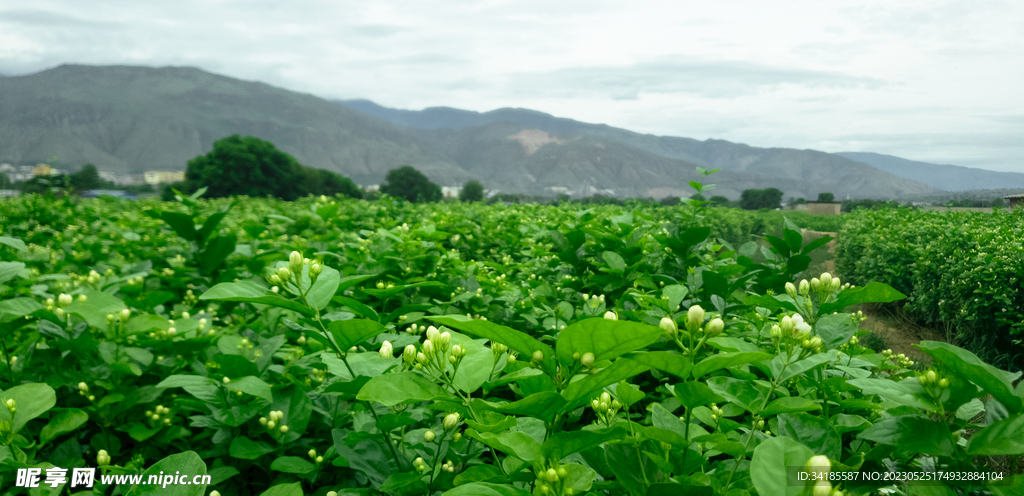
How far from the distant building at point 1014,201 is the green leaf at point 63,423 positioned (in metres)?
12.8

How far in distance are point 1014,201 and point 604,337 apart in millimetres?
13305

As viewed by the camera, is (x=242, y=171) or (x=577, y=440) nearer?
(x=577, y=440)

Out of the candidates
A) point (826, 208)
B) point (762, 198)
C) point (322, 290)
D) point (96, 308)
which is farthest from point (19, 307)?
point (762, 198)

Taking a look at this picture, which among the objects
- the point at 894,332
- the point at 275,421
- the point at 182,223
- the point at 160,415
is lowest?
the point at 894,332

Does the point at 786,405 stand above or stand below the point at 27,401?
above

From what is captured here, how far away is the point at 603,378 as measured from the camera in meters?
0.80

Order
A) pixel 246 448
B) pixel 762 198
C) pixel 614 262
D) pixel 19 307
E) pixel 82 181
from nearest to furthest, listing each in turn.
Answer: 1. pixel 246 448
2. pixel 19 307
3. pixel 614 262
4. pixel 82 181
5. pixel 762 198

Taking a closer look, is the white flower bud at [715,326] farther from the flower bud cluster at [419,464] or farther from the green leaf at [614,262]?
the green leaf at [614,262]

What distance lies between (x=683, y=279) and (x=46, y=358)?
266 cm

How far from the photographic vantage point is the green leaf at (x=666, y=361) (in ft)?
2.69

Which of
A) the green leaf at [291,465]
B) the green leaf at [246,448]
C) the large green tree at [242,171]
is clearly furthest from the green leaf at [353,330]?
the large green tree at [242,171]

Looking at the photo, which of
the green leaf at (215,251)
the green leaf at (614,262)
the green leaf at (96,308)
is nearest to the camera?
the green leaf at (96,308)

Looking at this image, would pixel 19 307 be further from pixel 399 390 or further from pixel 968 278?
pixel 968 278

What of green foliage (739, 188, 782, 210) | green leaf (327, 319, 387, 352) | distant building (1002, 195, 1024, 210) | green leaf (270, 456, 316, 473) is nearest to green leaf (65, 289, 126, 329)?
green leaf (270, 456, 316, 473)
